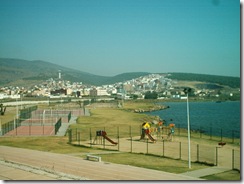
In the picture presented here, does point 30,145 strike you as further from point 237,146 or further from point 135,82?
point 135,82

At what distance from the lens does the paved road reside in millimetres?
14211

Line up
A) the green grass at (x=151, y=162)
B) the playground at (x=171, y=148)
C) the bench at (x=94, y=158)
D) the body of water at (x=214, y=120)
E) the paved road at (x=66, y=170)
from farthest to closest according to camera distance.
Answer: the body of water at (x=214, y=120), the playground at (x=171, y=148), the bench at (x=94, y=158), the green grass at (x=151, y=162), the paved road at (x=66, y=170)

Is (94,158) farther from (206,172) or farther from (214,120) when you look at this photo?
(214,120)

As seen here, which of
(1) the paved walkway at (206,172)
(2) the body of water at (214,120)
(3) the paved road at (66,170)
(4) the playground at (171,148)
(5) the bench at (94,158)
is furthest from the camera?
(2) the body of water at (214,120)

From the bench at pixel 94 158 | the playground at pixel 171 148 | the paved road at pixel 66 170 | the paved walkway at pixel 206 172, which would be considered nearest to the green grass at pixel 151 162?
the paved walkway at pixel 206 172

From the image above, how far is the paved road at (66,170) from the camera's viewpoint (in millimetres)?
14211

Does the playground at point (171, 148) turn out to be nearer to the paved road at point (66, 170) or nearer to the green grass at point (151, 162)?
the green grass at point (151, 162)

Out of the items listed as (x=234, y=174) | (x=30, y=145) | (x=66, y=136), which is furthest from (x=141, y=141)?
(x=234, y=174)

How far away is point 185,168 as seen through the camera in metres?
16.1

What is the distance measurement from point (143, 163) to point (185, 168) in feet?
7.78

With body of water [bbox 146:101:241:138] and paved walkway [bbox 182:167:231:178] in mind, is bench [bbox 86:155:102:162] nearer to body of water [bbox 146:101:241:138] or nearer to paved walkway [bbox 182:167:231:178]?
paved walkway [bbox 182:167:231:178]

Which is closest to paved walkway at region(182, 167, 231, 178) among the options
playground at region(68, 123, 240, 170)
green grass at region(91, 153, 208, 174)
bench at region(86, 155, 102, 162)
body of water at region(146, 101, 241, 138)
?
green grass at region(91, 153, 208, 174)

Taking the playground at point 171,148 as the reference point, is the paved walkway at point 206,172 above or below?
above

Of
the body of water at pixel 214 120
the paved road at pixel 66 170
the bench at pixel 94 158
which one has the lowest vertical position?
the body of water at pixel 214 120
